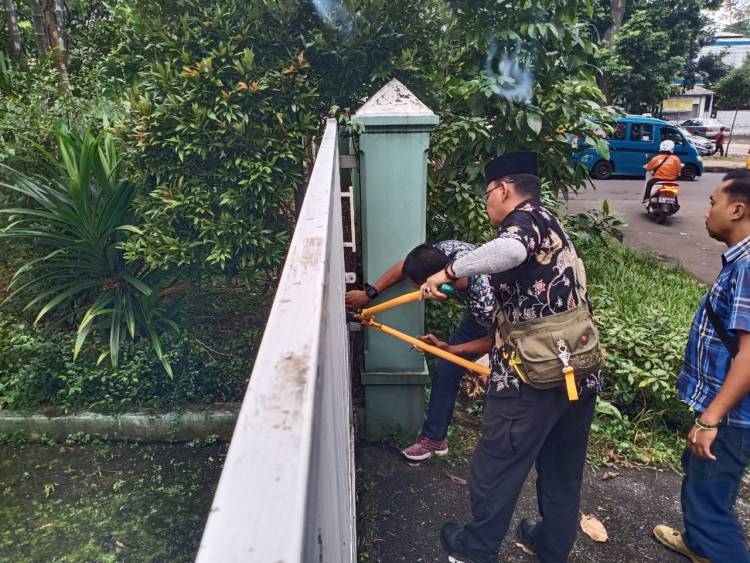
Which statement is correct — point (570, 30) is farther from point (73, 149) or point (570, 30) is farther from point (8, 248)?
point (8, 248)

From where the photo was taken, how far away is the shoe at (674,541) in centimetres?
237

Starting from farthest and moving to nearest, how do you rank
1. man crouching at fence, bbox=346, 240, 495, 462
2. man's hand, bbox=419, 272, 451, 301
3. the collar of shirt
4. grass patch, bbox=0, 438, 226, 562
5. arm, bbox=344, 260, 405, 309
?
arm, bbox=344, 260, 405, 309, man crouching at fence, bbox=346, 240, 495, 462, grass patch, bbox=0, 438, 226, 562, man's hand, bbox=419, 272, 451, 301, the collar of shirt

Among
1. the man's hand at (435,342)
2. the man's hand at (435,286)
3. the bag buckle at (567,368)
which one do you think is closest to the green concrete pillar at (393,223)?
the man's hand at (435,342)

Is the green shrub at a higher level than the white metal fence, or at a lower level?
lower

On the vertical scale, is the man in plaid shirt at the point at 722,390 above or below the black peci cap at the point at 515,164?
below

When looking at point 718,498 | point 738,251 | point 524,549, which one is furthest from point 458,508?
point 738,251

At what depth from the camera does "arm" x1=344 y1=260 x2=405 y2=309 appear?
109 inches

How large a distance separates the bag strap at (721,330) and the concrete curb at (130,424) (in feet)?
7.75

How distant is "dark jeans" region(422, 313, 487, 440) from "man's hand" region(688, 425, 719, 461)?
1.09 meters

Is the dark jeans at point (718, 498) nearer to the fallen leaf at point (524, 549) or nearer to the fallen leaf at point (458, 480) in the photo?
the fallen leaf at point (524, 549)

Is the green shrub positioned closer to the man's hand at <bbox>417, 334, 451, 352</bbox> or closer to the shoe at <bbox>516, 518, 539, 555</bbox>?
the man's hand at <bbox>417, 334, 451, 352</bbox>

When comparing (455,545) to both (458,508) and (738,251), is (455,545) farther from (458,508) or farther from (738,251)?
(738,251)

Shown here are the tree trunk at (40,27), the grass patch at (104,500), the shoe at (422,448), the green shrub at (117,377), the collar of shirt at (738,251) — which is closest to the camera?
the collar of shirt at (738,251)

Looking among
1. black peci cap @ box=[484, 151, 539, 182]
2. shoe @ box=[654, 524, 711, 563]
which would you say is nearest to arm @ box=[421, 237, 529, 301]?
black peci cap @ box=[484, 151, 539, 182]
